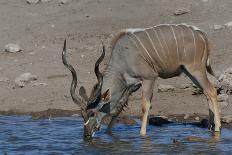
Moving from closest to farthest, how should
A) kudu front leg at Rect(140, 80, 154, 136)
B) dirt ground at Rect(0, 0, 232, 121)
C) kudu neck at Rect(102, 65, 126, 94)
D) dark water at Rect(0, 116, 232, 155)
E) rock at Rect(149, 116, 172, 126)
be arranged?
dark water at Rect(0, 116, 232, 155), kudu front leg at Rect(140, 80, 154, 136), kudu neck at Rect(102, 65, 126, 94), rock at Rect(149, 116, 172, 126), dirt ground at Rect(0, 0, 232, 121)

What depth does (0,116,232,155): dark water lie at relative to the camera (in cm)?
837

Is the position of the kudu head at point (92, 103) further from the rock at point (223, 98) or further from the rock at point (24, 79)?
the rock at point (24, 79)

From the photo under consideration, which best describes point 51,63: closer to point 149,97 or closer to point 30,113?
point 30,113

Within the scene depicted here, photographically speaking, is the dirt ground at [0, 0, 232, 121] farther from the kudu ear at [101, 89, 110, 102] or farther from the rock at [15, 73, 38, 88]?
the kudu ear at [101, 89, 110, 102]

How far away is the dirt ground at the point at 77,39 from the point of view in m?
11.4

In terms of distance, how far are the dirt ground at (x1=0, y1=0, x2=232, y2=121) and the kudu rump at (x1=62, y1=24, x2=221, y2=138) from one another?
1075 mm

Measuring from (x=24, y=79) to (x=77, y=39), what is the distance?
106 inches

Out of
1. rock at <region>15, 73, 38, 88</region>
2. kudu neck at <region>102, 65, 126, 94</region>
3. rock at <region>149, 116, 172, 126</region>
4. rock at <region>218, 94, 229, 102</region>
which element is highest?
kudu neck at <region>102, 65, 126, 94</region>

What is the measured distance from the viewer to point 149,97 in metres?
9.54

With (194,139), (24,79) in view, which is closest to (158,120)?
(194,139)

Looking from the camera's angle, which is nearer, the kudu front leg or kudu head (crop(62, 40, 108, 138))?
kudu head (crop(62, 40, 108, 138))

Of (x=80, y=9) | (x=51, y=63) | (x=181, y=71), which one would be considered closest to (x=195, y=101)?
(x=181, y=71)

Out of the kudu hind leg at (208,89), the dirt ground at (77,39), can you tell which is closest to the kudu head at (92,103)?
the kudu hind leg at (208,89)

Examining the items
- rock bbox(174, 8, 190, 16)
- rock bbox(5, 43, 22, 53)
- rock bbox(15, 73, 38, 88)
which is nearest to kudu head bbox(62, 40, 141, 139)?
rock bbox(15, 73, 38, 88)
